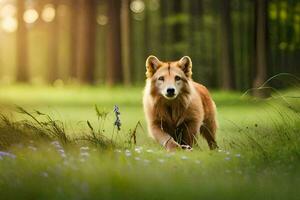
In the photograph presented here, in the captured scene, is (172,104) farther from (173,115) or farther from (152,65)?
(152,65)

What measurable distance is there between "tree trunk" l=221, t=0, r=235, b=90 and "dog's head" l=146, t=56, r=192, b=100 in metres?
11.1

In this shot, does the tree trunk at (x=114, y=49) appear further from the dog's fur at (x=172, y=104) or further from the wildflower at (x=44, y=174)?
the wildflower at (x=44, y=174)

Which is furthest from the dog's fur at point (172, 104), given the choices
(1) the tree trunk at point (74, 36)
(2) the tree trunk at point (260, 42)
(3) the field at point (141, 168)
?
(1) the tree trunk at point (74, 36)

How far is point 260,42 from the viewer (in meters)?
16.3

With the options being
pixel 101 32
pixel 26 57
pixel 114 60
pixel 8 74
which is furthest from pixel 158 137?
pixel 8 74

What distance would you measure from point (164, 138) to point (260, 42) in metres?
8.21

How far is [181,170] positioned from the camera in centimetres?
684

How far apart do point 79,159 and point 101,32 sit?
31171 millimetres

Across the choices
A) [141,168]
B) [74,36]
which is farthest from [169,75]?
[74,36]

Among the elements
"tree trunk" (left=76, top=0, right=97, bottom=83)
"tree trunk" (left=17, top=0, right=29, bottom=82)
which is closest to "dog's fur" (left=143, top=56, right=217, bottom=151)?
"tree trunk" (left=76, top=0, right=97, bottom=83)

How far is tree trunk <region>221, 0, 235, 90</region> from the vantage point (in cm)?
1970

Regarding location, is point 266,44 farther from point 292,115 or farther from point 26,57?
point 26,57

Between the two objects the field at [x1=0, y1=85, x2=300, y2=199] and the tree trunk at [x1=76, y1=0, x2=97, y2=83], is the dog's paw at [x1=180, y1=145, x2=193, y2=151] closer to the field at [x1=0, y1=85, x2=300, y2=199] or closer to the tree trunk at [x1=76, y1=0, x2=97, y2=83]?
the field at [x1=0, y1=85, x2=300, y2=199]

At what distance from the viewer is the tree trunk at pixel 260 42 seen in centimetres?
1587
